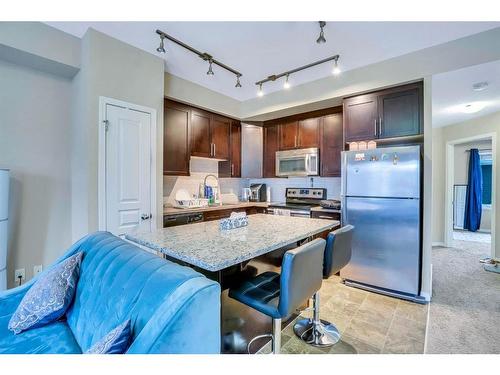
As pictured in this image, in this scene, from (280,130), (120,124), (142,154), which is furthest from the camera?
(280,130)

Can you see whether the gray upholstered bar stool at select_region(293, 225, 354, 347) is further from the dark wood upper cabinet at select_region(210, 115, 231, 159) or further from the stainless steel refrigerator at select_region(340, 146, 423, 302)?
the dark wood upper cabinet at select_region(210, 115, 231, 159)

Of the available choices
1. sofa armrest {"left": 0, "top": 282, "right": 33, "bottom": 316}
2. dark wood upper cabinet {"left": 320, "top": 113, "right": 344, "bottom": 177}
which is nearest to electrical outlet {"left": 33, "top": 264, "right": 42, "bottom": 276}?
sofa armrest {"left": 0, "top": 282, "right": 33, "bottom": 316}

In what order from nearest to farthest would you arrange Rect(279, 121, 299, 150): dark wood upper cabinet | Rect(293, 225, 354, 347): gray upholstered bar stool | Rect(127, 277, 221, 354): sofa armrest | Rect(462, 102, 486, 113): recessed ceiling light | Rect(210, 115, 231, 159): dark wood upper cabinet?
1. Rect(127, 277, 221, 354): sofa armrest
2. Rect(293, 225, 354, 347): gray upholstered bar stool
3. Rect(462, 102, 486, 113): recessed ceiling light
4. Rect(210, 115, 231, 159): dark wood upper cabinet
5. Rect(279, 121, 299, 150): dark wood upper cabinet

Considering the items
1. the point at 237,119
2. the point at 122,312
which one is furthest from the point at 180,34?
the point at 122,312

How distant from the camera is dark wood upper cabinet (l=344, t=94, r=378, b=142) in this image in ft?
9.41

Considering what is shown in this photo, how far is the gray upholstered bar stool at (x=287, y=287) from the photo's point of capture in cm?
123

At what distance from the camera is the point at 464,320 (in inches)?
83.9

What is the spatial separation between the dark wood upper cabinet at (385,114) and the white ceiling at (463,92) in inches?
11.5

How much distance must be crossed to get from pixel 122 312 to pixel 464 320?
9.31 ft

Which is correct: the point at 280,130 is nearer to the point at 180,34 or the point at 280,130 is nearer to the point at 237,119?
the point at 237,119

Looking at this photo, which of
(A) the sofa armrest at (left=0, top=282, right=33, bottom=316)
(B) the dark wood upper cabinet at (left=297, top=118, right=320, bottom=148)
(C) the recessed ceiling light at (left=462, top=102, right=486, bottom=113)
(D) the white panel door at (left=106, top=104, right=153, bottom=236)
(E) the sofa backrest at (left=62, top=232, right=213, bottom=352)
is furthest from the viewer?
(B) the dark wood upper cabinet at (left=297, top=118, right=320, bottom=148)

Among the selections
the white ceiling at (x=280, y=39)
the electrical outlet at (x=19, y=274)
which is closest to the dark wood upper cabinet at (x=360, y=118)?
the white ceiling at (x=280, y=39)

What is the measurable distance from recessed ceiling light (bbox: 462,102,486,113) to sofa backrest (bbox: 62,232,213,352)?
444cm

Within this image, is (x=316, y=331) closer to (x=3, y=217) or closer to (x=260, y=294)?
(x=260, y=294)
